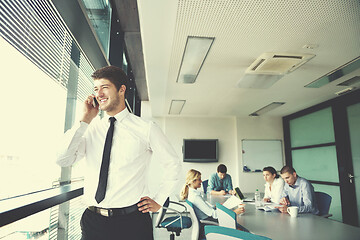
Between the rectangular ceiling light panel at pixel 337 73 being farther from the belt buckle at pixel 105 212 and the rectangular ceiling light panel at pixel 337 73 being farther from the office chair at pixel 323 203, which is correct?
the belt buckle at pixel 105 212

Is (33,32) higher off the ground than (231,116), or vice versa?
(231,116)

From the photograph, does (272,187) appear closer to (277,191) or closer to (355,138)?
(277,191)

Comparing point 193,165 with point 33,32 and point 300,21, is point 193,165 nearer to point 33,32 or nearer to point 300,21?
point 300,21

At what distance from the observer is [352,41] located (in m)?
2.94

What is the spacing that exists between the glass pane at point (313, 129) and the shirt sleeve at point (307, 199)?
9.26ft

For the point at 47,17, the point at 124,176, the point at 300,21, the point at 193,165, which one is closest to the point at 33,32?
the point at 47,17

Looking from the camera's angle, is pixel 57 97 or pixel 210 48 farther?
pixel 210 48

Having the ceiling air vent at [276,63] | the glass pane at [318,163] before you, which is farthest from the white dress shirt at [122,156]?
the glass pane at [318,163]

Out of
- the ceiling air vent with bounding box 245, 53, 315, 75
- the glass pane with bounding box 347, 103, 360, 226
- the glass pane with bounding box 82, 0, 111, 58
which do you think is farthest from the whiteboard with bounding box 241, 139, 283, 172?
the glass pane with bounding box 82, 0, 111, 58

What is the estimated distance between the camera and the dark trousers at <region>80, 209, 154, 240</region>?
4.36ft

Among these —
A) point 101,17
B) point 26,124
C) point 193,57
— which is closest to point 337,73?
point 193,57

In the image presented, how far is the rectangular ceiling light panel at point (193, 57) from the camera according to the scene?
9.75ft

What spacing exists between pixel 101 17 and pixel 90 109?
173cm

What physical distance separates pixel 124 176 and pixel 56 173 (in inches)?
37.6
